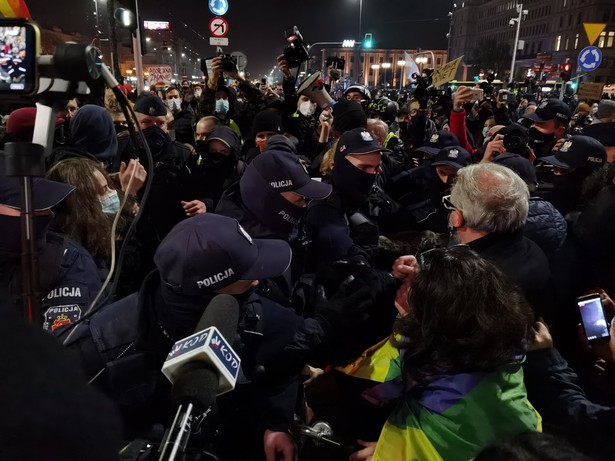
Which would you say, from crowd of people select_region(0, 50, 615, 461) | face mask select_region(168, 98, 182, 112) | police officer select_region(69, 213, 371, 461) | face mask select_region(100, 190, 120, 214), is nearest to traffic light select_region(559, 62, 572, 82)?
face mask select_region(168, 98, 182, 112)

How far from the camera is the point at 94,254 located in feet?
9.76

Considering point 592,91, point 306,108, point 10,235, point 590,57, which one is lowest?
point 10,235

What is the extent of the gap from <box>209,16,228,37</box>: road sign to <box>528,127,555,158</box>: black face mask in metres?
7.12

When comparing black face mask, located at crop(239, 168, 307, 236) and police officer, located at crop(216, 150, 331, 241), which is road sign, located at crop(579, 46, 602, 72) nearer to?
police officer, located at crop(216, 150, 331, 241)

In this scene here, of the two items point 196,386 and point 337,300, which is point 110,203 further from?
point 196,386

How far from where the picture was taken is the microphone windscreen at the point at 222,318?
1159 mm

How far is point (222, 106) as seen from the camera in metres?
7.80

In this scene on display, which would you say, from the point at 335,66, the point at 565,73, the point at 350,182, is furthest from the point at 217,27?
the point at 565,73

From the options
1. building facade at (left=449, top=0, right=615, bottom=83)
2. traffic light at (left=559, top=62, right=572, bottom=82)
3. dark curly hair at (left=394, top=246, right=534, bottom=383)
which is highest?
building facade at (left=449, top=0, right=615, bottom=83)

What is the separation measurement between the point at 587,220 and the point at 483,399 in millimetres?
2268

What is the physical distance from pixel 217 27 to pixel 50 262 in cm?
907

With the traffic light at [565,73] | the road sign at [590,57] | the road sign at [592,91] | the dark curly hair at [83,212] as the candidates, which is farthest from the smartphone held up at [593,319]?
the traffic light at [565,73]

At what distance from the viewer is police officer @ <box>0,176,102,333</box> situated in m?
2.21

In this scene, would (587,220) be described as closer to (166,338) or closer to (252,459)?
(252,459)
